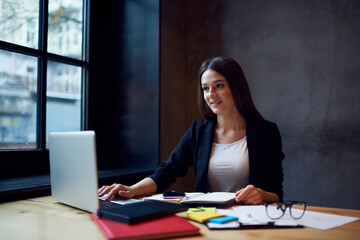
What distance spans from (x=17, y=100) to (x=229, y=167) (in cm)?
137

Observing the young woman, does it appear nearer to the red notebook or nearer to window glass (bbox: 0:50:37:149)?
the red notebook

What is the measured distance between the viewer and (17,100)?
74.8 inches

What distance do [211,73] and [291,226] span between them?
111 centimetres

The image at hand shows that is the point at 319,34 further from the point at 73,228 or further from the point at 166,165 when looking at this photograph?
the point at 73,228

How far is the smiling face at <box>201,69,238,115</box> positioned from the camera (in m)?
1.81

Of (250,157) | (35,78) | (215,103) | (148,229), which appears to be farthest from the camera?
(35,78)

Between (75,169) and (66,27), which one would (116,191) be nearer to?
(75,169)

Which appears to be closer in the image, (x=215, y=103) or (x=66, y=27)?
(x=215, y=103)

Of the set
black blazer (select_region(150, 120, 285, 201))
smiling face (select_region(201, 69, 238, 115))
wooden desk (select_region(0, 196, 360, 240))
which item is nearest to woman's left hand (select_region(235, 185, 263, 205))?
wooden desk (select_region(0, 196, 360, 240))

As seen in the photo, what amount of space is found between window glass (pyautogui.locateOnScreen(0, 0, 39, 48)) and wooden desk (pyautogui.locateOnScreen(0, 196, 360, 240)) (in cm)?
115

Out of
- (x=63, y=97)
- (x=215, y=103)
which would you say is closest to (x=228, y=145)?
(x=215, y=103)

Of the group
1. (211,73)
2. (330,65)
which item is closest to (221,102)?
(211,73)

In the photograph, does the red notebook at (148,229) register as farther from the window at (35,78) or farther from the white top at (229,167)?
the window at (35,78)

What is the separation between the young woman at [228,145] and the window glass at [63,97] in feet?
2.77
